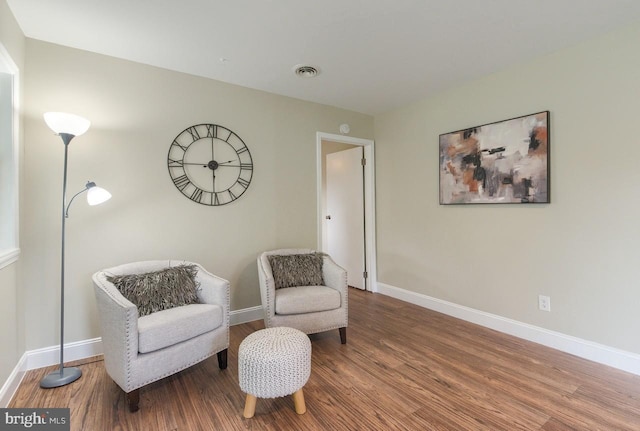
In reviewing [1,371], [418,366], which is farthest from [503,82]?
[1,371]

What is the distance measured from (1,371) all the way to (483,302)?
368cm

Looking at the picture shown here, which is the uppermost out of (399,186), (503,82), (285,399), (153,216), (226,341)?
(503,82)

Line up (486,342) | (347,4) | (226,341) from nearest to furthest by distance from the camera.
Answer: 1. (347,4)
2. (226,341)
3. (486,342)

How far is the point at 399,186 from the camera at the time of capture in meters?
3.87

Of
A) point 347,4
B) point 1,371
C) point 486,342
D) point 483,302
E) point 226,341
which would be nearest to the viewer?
point 1,371

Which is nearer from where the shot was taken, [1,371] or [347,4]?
[1,371]

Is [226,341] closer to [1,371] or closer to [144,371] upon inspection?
[144,371]

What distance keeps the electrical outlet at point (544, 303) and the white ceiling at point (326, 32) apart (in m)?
2.03

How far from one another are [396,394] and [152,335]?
1.53 metres

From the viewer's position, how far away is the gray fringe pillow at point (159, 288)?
207 cm

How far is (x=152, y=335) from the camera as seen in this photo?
181cm

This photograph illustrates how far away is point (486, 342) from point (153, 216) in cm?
310

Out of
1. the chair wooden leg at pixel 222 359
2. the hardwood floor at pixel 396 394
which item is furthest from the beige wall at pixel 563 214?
the chair wooden leg at pixel 222 359

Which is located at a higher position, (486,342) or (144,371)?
(144,371)
